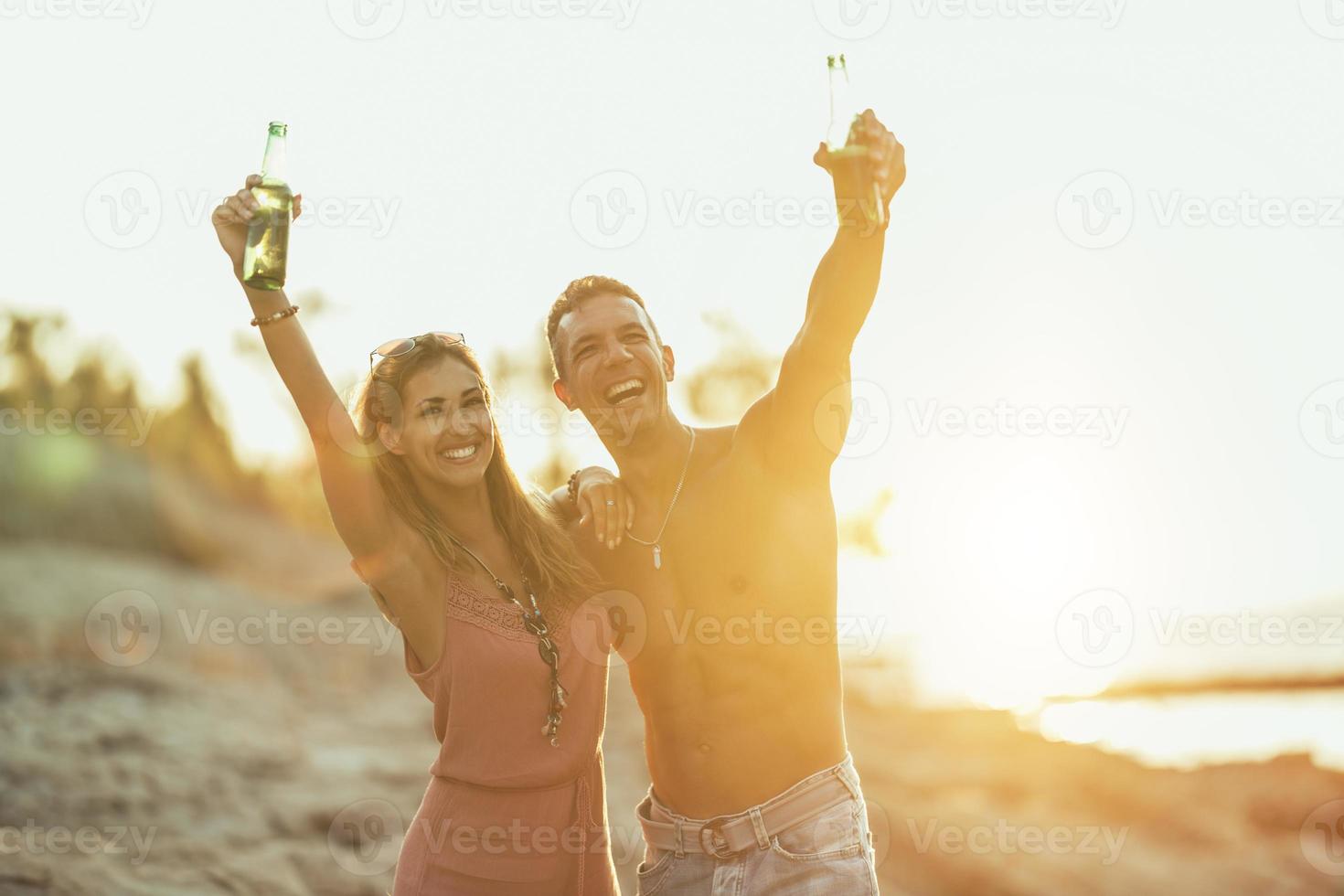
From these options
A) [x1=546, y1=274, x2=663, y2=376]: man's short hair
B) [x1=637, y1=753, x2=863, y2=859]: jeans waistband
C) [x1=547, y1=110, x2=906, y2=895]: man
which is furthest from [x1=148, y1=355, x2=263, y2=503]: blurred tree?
[x1=637, y1=753, x2=863, y2=859]: jeans waistband

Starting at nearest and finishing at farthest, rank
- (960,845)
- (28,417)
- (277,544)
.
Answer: (960,845)
(28,417)
(277,544)

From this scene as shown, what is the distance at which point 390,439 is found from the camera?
3.86 metres

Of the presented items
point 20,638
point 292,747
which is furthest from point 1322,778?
point 20,638

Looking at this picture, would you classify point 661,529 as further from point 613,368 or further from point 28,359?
point 28,359

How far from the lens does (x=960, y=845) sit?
33.5 feet

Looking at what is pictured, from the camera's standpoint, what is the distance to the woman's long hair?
3.82 meters

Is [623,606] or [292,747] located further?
[292,747]

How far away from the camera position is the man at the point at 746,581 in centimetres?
382

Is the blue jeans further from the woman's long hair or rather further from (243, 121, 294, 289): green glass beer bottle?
(243, 121, 294, 289): green glass beer bottle

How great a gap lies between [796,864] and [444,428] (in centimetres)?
182

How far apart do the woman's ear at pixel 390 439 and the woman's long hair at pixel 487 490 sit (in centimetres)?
2

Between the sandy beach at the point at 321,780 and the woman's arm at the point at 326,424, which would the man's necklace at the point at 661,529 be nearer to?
the woman's arm at the point at 326,424

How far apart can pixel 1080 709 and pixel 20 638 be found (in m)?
20.4

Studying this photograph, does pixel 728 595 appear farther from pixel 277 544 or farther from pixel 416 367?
pixel 277 544
